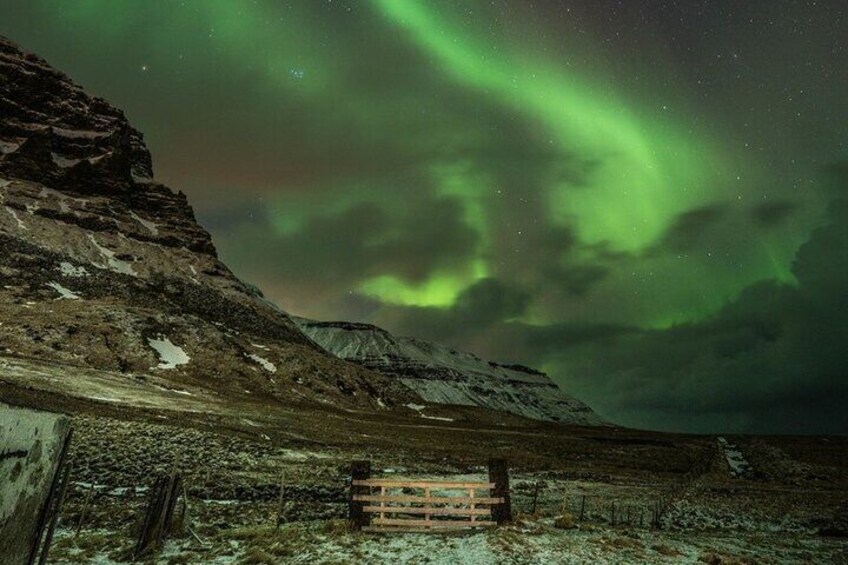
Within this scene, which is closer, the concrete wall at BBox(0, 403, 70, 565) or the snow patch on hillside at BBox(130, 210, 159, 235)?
the concrete wall at BBox(0, 403, 70, 565)

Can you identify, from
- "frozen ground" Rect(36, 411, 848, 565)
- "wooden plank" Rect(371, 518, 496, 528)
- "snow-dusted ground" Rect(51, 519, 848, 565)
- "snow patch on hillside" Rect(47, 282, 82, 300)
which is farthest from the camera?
"snow patch on hillside" Rect(47, 282, 82, 300)

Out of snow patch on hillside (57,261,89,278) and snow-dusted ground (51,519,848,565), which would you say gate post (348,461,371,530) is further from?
snow patch on hillside (57,261,89,278)

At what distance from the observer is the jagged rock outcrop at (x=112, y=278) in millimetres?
80688

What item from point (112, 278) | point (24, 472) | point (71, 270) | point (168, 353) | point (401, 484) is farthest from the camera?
point (112, 278)

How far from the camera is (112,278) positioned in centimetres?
10862

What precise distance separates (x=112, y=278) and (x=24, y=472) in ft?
398

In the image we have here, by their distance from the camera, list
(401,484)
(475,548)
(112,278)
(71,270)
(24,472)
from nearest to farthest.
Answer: (24,472)
(475,548)
(401,484)
(71,270)
(112,278)

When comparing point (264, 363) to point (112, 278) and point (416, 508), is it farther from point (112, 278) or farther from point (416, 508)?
point (416, 508)

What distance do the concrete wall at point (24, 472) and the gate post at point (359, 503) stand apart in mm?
14279

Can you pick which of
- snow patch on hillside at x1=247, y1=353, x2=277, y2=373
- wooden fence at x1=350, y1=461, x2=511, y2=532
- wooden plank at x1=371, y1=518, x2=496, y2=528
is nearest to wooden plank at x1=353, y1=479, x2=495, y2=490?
wooden fence at x1=350, y1=461, x2=511, y2=532

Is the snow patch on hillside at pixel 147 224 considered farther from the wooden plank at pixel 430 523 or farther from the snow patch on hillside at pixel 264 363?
the wooden plank at pixel 430 523

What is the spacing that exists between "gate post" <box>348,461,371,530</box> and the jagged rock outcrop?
Answer: 2339 inches

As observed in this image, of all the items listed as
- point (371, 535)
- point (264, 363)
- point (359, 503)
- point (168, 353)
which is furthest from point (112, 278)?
point (371, 535)

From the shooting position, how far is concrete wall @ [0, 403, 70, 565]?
4.30 meters
